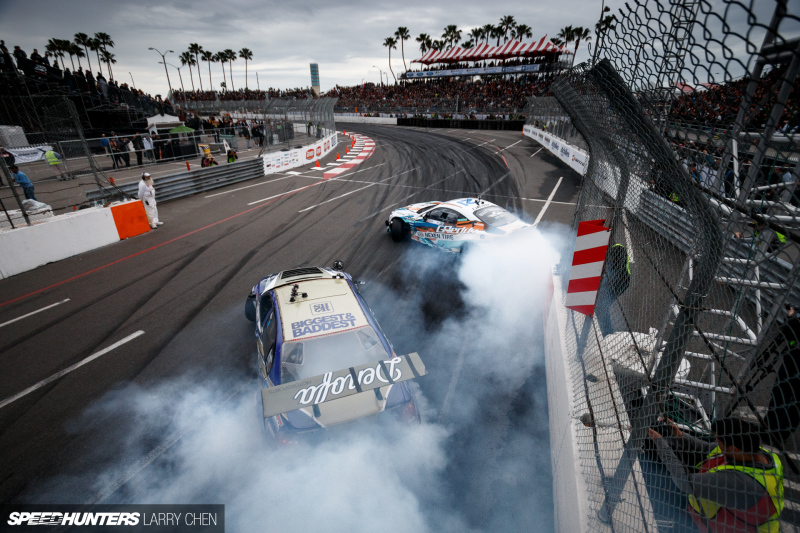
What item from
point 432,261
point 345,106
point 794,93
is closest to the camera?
point 794,93

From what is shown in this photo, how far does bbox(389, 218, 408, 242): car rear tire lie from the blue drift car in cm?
426

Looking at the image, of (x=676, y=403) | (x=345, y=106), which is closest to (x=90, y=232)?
(x=676, y=403)

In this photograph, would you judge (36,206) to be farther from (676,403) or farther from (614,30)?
(676,403)

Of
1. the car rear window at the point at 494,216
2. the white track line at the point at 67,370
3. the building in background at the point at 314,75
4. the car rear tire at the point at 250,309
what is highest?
the building in background at the point at 314,75

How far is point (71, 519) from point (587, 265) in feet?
18.4

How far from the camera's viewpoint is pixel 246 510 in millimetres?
3287

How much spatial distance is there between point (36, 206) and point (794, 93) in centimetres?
1309

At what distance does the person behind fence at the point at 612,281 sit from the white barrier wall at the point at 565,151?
8.94 meters

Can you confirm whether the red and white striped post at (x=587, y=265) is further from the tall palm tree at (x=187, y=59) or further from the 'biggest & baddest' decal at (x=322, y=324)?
the tall palm tree at (x=187, y=59)

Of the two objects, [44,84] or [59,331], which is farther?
[44,84]

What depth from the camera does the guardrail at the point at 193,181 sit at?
10.5 metres

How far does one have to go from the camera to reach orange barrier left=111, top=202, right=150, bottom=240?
9.59m

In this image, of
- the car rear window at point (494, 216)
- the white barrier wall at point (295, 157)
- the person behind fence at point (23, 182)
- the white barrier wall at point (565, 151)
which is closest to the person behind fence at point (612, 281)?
the car rear window at point (494, 216)

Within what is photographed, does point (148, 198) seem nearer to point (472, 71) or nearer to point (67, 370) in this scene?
point (67, 370)
